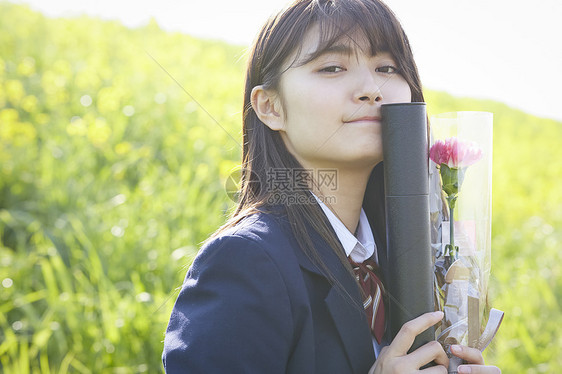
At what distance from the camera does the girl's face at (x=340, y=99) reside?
116 centimetres

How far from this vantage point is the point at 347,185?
1.31 m

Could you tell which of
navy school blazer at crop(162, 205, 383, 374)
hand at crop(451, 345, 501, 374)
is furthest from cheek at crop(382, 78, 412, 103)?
hand at crop(451, 345, 501, 374)

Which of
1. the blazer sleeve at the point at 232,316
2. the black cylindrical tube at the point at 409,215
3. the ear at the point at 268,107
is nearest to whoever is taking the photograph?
the blazer sleeve at the point at 232,316

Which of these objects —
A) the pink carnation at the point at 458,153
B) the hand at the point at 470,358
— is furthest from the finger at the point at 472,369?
the pink carnation at the point at 458,153

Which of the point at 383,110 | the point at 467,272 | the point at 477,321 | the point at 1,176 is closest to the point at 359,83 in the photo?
the point at 383,110

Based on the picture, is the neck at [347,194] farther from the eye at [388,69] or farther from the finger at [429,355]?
the finger at [429,355]

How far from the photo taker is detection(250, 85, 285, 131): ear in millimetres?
1294

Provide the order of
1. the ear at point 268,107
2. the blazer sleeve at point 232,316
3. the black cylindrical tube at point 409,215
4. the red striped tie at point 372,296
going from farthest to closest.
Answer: the ear at point 268,107 → the red striped tie at point 372,296 → the black cylindrical tube at point 409,215 → the blazer sleeve at point 232,316

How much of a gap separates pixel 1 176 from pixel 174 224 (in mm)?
1311

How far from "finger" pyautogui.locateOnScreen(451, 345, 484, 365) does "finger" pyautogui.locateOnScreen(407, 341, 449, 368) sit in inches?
1.0

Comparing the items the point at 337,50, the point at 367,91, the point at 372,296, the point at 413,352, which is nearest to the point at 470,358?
Result: the point at 413,352

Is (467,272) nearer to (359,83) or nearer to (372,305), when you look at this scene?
(372,305)

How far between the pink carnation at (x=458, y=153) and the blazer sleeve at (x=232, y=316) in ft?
1.47

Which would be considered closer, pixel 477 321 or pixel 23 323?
pixel 477 321
